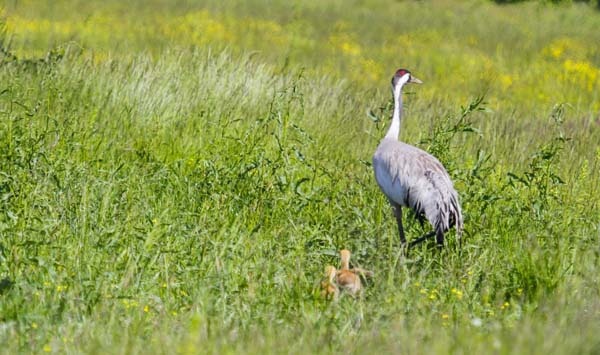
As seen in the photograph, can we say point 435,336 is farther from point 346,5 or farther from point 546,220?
point 346,5

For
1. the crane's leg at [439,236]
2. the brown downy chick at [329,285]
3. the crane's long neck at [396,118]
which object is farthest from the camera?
the crane's long neck at [396,118]

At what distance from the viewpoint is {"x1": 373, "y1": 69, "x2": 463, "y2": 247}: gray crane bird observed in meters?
6.93

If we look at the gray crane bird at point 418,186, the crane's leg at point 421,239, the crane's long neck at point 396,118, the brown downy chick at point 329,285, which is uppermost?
the crane's long neck at point 396,118

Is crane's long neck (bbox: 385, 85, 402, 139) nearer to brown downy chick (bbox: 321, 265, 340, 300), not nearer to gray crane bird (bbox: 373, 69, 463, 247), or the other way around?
gray crane bird (bbox: 373, 69, 463, 247)

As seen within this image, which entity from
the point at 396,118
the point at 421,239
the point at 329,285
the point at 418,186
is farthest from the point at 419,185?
the point at 329,285

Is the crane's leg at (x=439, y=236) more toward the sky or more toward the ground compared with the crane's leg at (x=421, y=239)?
more toward the sky

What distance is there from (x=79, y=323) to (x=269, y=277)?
4.35ft

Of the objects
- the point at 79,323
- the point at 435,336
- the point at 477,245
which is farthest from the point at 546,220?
the point at 79,323

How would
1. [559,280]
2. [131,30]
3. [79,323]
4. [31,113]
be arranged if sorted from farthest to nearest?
[131,30] < [31,113] < [559,280] < [79,323]

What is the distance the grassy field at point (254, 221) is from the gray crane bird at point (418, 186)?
24cm

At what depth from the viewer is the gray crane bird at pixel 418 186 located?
6.93 m

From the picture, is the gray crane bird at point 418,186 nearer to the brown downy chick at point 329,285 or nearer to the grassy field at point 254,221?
the grassy field at point 254,221

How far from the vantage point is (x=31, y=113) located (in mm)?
8375

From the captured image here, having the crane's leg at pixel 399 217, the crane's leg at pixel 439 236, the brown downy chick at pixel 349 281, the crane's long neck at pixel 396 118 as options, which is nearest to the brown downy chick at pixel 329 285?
the brown downy chick at pixel 349 281
